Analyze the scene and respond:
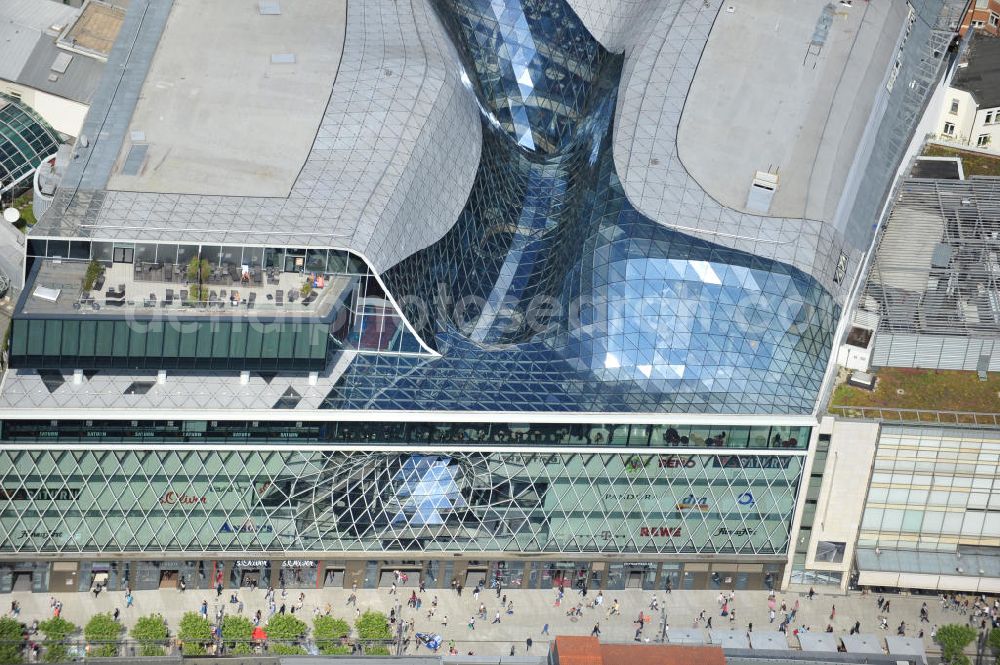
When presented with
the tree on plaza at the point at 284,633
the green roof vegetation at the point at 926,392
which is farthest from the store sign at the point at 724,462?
the tree on plaza at the point at 284,633

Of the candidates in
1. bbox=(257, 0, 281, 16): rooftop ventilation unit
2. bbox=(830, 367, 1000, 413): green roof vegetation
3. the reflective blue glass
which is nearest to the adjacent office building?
the reflective blue glass

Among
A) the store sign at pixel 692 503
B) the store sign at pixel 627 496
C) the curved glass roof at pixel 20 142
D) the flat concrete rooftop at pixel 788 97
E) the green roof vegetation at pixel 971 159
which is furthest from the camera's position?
the green roof vegetation at pixel 971 159

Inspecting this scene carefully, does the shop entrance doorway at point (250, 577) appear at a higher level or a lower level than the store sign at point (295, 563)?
lower

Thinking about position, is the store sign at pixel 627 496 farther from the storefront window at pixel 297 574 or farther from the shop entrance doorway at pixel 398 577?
the storefront window at pixel 297 574

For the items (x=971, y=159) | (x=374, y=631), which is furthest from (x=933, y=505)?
(x=374, y=631)

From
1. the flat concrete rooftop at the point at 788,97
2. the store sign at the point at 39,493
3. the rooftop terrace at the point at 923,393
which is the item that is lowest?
the store sign at the point at 39,493

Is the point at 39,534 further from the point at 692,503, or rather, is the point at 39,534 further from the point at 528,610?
the point at 692,503

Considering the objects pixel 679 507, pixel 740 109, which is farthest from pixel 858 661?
pixel 740 109
